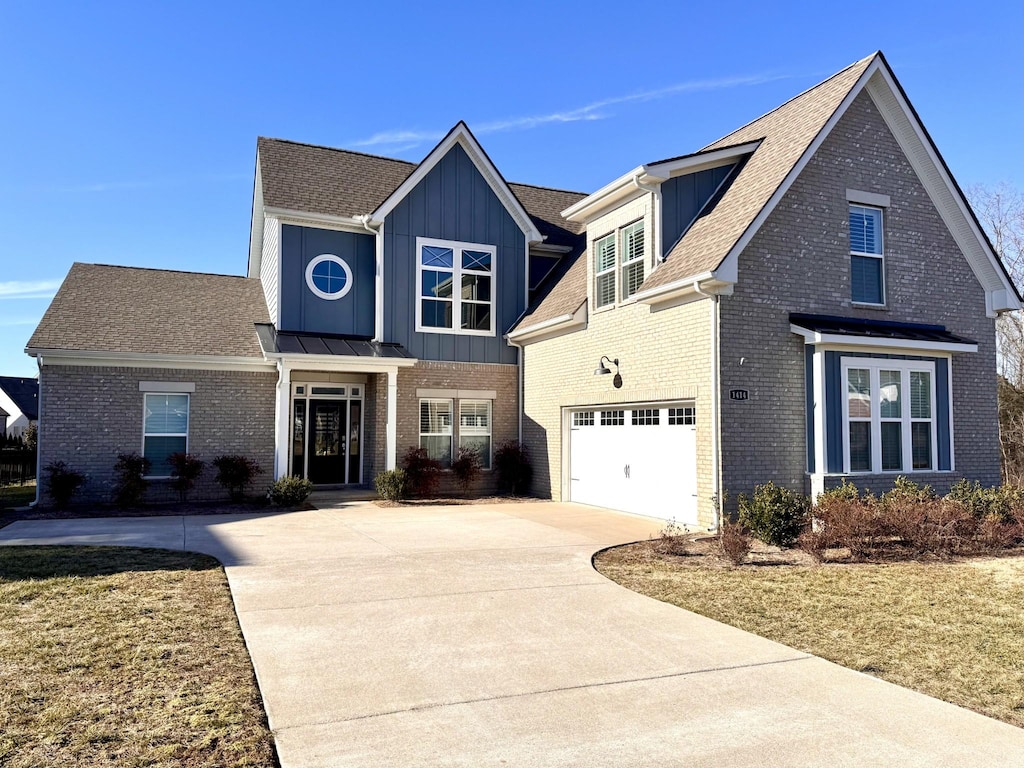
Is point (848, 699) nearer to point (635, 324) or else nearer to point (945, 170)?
point (635, 324)

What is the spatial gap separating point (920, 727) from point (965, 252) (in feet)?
41.5

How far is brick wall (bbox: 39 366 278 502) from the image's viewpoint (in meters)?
16.0

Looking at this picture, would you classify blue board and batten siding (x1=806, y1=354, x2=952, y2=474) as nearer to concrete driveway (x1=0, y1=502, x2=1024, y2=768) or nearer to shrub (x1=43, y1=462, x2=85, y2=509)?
concrete driveway (x1=0, y1=502, x2=1024, y2=768)

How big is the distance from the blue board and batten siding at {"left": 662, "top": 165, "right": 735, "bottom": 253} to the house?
1.9 inches

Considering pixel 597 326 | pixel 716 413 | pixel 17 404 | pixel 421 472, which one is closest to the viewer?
pixel 716 413

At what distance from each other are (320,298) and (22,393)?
44905mm

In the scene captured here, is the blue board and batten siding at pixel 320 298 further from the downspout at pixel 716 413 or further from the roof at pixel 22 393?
the roof at pixel 22 393

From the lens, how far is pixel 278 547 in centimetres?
1057

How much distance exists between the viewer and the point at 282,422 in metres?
16.7

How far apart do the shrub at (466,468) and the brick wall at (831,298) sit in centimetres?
737

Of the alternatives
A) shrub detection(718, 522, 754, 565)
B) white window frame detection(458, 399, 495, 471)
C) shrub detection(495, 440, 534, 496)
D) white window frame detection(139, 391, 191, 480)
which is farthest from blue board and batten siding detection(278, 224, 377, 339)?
shrub detection(718, 522, 754, 565)

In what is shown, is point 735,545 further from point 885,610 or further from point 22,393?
point 22,393

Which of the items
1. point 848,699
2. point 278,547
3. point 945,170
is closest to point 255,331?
point 278,547

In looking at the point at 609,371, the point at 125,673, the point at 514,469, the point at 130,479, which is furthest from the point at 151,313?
the point at 125,673
